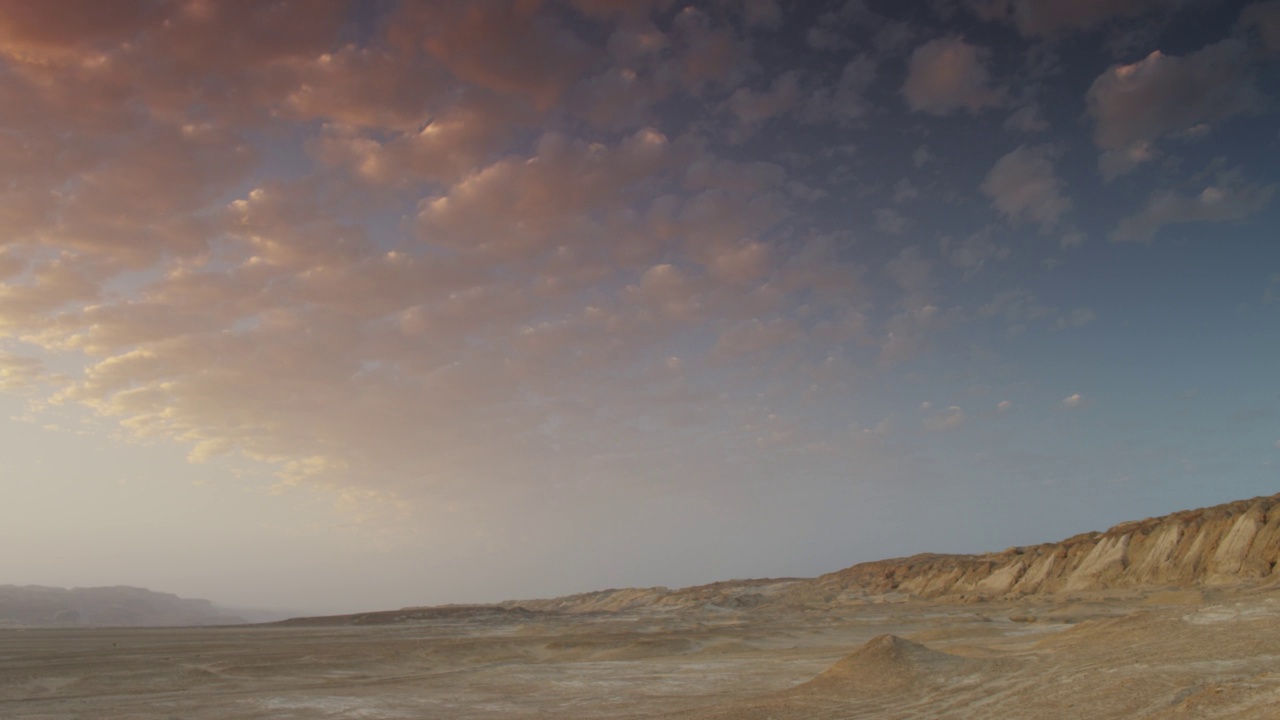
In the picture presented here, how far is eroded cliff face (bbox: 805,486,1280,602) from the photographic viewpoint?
44.9 metres

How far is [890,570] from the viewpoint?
82.6m

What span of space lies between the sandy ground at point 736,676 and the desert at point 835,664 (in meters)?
0.10

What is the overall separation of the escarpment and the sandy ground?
10.6 meters

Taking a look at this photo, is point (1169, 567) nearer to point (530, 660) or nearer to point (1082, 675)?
point (1082, 675)

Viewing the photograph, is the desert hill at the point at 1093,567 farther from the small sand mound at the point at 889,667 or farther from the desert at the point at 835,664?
the small sand mound at the point at 889,667

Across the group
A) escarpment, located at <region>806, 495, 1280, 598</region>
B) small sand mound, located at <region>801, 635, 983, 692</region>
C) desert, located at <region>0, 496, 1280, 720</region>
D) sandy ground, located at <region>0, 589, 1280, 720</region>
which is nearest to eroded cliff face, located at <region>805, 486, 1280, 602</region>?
escarpment, located at <region>806, 495, 1280, 598</region>

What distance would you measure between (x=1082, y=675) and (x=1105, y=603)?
34.8 metres

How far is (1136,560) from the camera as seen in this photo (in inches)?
2103

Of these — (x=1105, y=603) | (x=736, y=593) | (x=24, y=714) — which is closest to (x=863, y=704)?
(x=24, y=714)

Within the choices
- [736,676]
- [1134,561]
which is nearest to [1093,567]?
[1134,561]

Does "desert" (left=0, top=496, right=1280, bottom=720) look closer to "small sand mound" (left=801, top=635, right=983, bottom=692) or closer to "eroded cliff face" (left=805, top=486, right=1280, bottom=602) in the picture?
"small sand mound" (left=801, top=635, right=983, bottom=692)

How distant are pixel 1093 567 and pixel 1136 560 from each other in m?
3.42

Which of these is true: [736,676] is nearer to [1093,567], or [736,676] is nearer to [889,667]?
[889,667]

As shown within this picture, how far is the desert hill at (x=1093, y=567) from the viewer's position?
45.3 m
